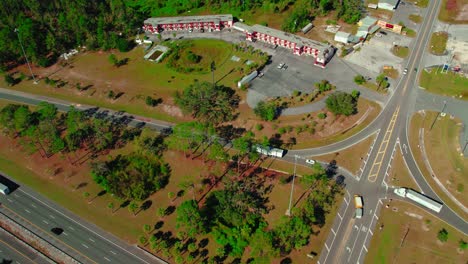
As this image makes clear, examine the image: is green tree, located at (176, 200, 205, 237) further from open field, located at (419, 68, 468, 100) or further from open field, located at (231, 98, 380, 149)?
open field, located at (419, 68, 468, 100)

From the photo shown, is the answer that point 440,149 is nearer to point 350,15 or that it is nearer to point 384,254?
point 384,254

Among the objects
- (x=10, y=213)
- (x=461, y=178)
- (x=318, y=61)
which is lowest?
(x=10, y=213)

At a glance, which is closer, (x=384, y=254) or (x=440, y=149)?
(x=384, y=254)

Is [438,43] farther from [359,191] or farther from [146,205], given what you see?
[146,205]

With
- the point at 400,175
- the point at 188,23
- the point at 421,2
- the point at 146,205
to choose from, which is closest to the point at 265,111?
the point at 400,175

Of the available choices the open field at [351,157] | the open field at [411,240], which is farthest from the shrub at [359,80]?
the open field at [411,240]

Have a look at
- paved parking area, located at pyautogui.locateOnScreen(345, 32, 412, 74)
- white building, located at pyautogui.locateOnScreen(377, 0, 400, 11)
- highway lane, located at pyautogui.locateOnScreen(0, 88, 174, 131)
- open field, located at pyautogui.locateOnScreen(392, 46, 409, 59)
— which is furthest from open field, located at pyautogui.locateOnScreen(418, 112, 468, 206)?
highway lane, located at pyautogui.locateOnScreen(0, 88, 174, 131)

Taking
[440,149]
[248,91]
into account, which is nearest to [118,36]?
[248,91]
